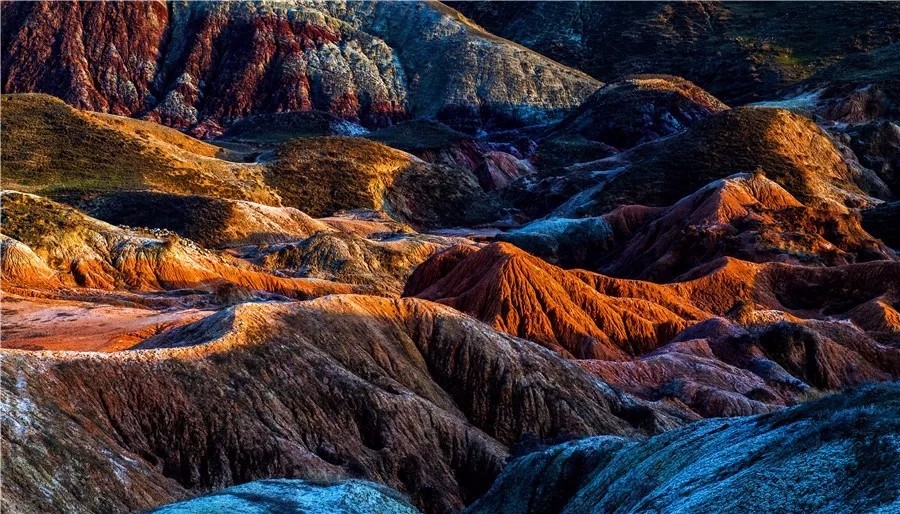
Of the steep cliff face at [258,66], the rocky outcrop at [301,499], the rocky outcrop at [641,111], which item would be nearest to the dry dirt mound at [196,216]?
the rocky outcrop at [301,499]

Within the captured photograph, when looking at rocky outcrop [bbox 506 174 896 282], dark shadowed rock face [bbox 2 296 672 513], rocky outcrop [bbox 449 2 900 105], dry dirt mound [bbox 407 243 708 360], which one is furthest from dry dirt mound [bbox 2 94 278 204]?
rocky outcrop [bbox 449 2 900 105]

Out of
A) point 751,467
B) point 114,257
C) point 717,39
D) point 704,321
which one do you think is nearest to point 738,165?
point 704,321

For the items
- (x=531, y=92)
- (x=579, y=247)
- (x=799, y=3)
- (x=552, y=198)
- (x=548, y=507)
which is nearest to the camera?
(x=548, y=507)

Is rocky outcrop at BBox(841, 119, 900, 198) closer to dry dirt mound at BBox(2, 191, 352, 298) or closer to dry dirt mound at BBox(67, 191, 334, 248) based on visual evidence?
dry dirt mound at BBox(67, 191, 334, 248)

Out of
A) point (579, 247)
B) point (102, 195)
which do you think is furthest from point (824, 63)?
point (102, 195)

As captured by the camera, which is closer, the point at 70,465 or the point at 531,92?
the point at 70,465

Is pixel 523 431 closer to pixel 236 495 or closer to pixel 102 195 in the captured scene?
pixel 236 495

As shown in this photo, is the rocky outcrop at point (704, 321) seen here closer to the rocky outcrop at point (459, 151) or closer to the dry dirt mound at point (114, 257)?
the dry dirt mound at point (114, 257)
